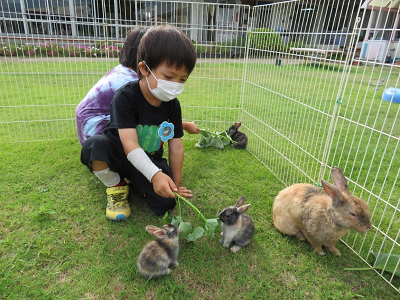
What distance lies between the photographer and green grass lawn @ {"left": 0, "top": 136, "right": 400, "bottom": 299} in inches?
83.8

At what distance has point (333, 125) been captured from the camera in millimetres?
2896

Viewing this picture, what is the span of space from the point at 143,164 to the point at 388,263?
2.27 metres

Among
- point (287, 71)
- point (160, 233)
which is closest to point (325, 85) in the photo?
point (287, 71)

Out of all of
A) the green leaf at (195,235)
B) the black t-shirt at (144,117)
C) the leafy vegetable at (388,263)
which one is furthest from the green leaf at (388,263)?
the black t-shirt at (144,117)

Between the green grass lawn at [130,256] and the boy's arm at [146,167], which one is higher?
the boy's arm at [146,167]

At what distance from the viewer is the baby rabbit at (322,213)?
2.29 m

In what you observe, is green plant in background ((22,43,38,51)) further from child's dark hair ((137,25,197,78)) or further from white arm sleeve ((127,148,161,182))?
white arm sleeve ((127,148,161,182))

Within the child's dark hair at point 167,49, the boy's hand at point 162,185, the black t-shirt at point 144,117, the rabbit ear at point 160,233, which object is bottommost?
the rabbit ear at point 160,233

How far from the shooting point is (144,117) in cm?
279

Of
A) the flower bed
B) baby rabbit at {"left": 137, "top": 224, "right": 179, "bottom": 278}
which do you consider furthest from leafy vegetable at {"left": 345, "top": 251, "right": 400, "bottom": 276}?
the flower bed

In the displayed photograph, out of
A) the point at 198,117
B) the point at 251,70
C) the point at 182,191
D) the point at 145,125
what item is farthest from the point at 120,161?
the point at 198,117

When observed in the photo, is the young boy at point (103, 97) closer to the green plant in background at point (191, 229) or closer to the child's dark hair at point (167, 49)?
the child's dark hair at point (167, 49)

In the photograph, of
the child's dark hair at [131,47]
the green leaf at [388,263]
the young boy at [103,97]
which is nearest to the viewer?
the green leaf at [388,263]

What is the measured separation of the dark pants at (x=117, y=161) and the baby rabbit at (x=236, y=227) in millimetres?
727
